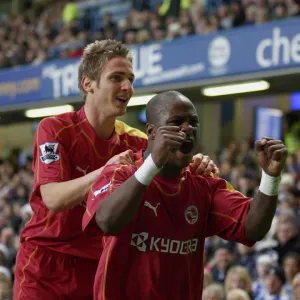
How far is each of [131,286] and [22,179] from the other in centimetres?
1357

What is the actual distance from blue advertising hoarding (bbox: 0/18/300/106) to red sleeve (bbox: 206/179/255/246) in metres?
8.11

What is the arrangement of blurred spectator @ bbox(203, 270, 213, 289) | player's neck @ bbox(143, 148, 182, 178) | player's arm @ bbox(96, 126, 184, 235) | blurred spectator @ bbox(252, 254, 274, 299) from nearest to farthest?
player's arm @ bbox(96, 126, 184, 235) < player's neck @ bbox(143, 148, 182, 178) < blurred spectator @ bbox(252, 254, 274, 299) < blurred spectator @ bbox(203, 270, 213, 289)

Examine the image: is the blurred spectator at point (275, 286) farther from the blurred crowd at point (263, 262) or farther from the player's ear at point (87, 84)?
the player's ear at point (87, 84)

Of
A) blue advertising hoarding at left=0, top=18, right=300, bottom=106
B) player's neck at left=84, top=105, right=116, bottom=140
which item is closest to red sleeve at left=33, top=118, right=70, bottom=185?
player's neck at left=84, top=105, right=116, bottom=140

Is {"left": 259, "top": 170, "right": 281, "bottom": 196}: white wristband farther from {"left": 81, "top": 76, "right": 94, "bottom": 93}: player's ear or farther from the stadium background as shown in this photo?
the stadium background

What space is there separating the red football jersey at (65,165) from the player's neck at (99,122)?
37 mm

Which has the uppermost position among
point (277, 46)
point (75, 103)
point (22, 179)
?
point (277, 46)

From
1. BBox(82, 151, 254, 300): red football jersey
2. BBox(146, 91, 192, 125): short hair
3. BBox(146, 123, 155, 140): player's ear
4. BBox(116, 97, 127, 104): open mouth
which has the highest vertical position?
BBox(146, 91, 192, 125): short hair

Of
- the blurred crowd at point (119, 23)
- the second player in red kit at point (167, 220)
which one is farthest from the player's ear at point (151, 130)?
the blurred crowd at point (119, 23)

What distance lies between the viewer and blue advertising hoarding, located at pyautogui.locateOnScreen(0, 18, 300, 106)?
11.9m

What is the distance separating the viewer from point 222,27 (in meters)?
13.6

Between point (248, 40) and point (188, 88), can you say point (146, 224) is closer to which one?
point (248, 40)

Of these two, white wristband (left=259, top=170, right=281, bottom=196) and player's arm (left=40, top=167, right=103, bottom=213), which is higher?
white wristband (left=259, top=170, right=281, bottom=196)

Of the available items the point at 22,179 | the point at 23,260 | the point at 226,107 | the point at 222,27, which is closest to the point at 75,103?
the point at 22,179
